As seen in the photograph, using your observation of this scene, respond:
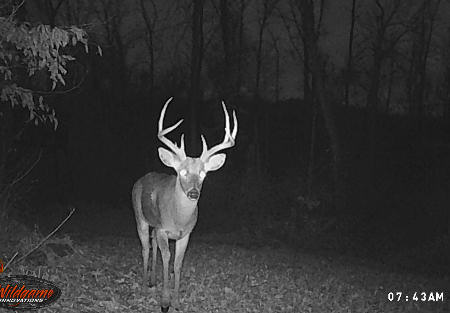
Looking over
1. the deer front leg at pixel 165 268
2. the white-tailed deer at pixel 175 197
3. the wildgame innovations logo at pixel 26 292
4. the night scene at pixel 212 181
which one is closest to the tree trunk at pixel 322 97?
the night scene at pixel 212 181

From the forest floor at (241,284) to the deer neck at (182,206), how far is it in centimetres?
123

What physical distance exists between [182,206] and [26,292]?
2022mm

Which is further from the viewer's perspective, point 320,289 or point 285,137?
point 285,137

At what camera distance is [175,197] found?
23.1 ft

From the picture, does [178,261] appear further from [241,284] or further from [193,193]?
[241,284]

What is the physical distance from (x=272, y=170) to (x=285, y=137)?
482 cm

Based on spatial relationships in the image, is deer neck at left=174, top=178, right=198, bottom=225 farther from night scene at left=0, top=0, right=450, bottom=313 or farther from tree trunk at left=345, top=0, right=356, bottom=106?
tree trunk at left=345, top=0, right=356, bottom=106

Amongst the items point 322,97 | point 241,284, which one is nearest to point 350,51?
point 322,97

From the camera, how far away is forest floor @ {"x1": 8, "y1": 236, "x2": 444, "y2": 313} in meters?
7.43

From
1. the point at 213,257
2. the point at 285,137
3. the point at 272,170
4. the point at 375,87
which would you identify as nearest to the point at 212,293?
the point at 213,257

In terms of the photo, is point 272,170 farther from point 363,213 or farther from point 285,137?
point 363,213

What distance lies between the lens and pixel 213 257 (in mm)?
10820

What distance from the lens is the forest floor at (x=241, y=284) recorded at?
7426 millimetres

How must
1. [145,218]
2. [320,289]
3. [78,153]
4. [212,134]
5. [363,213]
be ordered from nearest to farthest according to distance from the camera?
[145,218]
[320,289]
[363,213]
[212,134]
[78,153]
